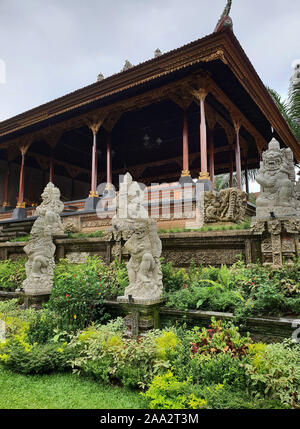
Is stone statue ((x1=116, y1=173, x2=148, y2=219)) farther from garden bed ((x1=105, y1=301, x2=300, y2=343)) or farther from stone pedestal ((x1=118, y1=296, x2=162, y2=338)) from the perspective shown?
garden bed ((x1=105, y1=301, x2=300, y2=343))

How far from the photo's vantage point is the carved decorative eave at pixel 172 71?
28.5 ft

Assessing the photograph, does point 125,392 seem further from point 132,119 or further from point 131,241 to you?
point 132,119

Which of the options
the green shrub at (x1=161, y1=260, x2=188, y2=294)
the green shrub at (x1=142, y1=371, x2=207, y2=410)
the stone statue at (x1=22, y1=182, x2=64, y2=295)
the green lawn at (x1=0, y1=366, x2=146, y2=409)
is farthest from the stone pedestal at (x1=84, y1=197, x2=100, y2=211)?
the green shrub at (x1=142, y1=371, x2=207, y2=410)

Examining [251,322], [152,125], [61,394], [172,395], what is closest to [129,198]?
[251,322]

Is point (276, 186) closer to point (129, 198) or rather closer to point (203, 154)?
point (129, 198)

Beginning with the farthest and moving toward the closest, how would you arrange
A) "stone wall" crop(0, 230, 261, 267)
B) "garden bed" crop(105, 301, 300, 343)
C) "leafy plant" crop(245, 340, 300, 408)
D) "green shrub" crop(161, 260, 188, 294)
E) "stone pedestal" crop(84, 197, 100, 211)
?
"stone pedestal" crop(84, 197, 100, 211), "stone wall" crop(0, 230, 261, 267), "green shrub" crop(161, 260, 188, 294), "garden bed" crop(105, 301, 300, 343), "leafy plant" crop(245, 340, 300, 408)

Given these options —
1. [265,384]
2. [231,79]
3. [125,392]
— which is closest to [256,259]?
[265,384]

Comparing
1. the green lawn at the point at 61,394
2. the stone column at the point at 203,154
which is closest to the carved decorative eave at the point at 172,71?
the stone column at the point at 203,154

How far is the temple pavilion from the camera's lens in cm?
967

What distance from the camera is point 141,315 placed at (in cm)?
423

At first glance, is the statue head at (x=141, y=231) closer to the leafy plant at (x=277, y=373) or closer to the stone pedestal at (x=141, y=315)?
the stone pedestal at (x=141, y=315)

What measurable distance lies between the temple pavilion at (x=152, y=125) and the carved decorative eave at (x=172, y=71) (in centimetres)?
3

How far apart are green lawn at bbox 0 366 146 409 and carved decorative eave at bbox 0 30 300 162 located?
28.2ft

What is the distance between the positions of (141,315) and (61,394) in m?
1.39
